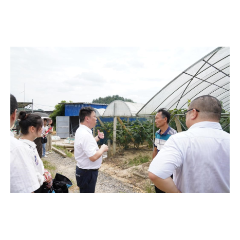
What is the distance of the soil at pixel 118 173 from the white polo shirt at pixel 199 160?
346 centimetres

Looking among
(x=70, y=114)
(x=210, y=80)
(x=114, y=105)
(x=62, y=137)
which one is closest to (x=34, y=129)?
(x=210, y=80)

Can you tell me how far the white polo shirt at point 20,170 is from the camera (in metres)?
1.27

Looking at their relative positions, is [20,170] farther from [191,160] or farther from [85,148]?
[191,160]

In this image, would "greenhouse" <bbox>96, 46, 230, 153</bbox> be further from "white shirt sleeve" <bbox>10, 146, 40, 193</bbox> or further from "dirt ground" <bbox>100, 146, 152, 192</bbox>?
"white shirt sleeve" <bbox>10, 146, 40, 193</bbox>

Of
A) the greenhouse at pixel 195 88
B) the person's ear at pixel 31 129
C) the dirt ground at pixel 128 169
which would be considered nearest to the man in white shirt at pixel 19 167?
the person's ear at pixel 31 129

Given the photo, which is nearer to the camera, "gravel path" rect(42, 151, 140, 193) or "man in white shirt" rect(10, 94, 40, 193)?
"man in white shirt" rect(10, 94, 40, 193)

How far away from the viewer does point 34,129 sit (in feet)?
6.40

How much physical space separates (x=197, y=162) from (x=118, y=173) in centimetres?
538

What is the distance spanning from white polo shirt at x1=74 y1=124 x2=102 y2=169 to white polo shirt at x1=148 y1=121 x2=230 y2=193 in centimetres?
134

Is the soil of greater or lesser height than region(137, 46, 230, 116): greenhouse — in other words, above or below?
below

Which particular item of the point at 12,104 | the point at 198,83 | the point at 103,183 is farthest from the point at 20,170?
the point at 198,83

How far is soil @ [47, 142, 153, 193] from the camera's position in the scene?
4.79 meters

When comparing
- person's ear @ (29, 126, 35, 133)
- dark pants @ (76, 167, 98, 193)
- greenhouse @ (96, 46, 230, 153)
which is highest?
greenhouse @ (96, 46, 230, 153)

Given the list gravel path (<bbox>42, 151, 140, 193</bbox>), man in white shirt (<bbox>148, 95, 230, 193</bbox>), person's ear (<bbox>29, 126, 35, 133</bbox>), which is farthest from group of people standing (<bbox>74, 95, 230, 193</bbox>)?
gravel path (<bbox>42, 151, 140, 193</bbox>)
